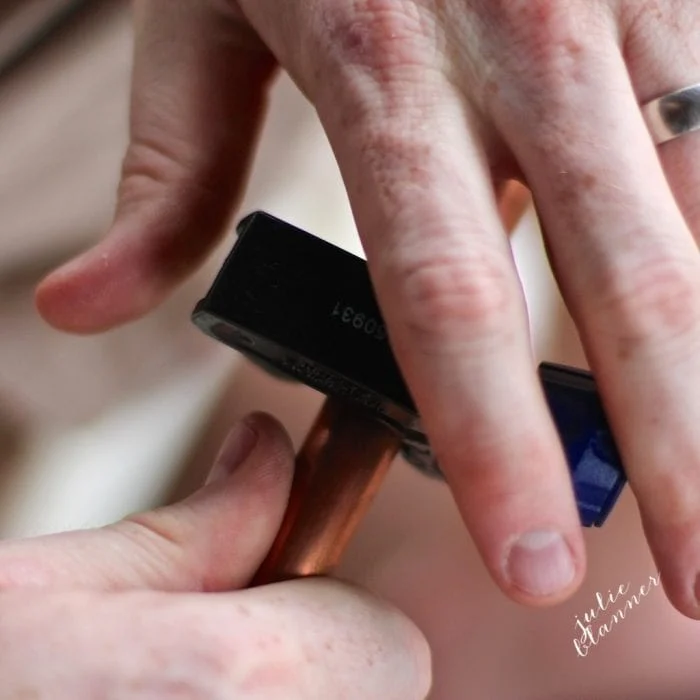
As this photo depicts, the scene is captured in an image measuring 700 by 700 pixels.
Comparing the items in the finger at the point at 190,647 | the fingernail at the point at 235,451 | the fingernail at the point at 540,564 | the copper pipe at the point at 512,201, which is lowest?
the finger at the point at 190,647

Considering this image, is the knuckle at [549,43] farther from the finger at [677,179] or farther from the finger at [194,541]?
the finger at [194,541]

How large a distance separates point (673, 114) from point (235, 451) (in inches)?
9.3

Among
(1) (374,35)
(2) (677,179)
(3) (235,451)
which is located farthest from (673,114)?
(3) (235,451)

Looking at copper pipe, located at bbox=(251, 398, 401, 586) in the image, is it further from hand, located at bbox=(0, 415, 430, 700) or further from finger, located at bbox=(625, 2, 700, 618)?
finger, located at bbox=(625, 2, 700, 618)

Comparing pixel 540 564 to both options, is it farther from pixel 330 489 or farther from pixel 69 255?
pixel 69 255

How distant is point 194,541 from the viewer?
365 millimetres

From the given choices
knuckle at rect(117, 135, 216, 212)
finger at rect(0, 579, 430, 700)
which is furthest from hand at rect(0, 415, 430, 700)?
knuckle at rect(117, 135, 216, 212)

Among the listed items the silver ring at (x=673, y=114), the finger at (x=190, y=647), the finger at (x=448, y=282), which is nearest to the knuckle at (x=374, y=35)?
the finger at (x=448, y=282)

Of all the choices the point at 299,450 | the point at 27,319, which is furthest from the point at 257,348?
the point at 27,319

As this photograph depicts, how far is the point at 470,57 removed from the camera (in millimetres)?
384

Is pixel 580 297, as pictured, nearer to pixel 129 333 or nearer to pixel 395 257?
pixel 395 257

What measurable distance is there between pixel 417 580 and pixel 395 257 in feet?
0.54

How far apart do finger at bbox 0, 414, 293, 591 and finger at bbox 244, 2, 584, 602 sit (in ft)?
0.28
